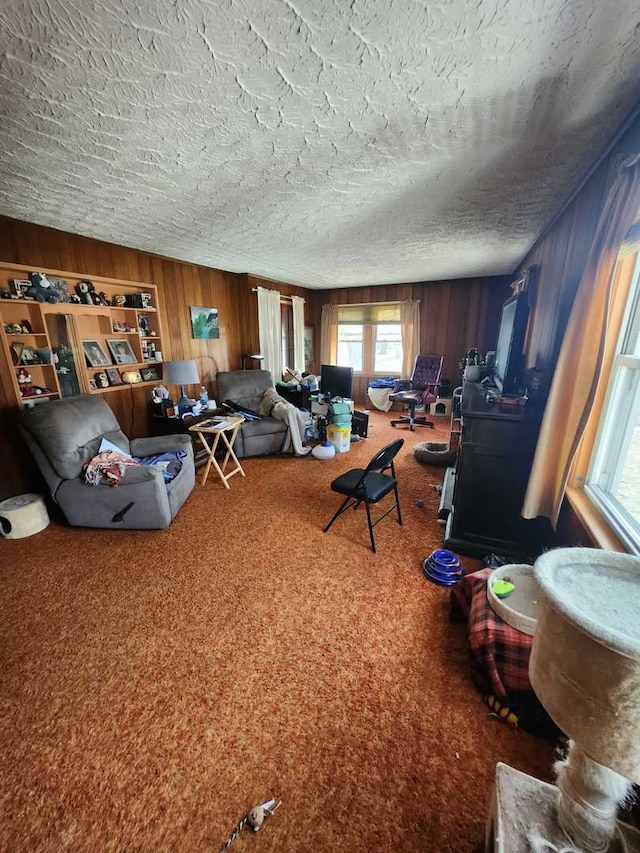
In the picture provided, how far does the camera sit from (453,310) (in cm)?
583

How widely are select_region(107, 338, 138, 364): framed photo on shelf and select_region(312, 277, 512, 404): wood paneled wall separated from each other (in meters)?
4.37

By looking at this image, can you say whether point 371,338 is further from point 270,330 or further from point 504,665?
point 504,665

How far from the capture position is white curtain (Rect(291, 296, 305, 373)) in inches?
244

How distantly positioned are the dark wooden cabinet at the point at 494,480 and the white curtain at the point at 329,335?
486cm

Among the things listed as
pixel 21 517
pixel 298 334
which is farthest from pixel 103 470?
pixel 298 334

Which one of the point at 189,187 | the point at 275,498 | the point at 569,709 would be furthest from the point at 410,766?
Result: the point at 189,187

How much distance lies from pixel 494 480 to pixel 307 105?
2.18m

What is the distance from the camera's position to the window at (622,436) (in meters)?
1.50

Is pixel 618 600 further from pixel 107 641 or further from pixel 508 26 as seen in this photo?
pixel 107 641

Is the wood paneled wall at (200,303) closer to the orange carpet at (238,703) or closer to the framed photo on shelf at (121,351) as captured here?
the framed photo on shelf at (121,351)

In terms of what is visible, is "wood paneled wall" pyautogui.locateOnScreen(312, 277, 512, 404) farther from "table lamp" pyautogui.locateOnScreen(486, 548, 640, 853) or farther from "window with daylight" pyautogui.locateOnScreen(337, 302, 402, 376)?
"table lamp" pyautogui.locateOnScreen(486, 548, 640, 853)

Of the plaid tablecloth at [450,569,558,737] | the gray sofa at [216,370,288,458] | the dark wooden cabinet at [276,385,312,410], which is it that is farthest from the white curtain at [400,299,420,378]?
the plaid tablecloth at [450,569,558,737]

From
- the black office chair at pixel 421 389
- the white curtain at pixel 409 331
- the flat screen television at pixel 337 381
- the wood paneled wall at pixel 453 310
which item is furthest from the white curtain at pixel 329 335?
the flat screen television at pixel 337 381

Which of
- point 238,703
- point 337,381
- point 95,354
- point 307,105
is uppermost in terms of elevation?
point 307,105
